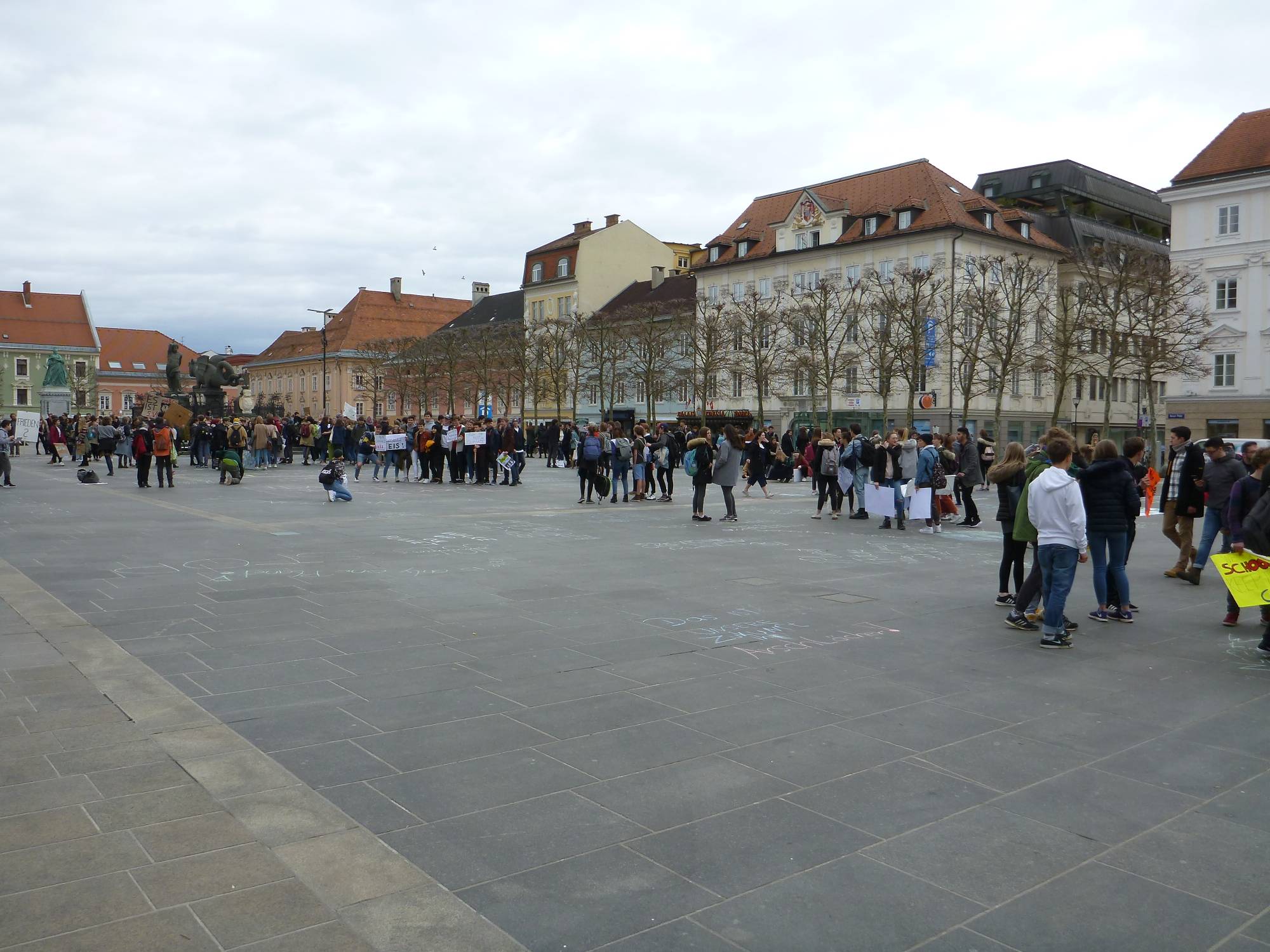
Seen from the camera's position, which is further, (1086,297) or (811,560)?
(1086,297)

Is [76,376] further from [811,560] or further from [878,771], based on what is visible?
[878,771]

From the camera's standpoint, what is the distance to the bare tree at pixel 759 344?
55531mm

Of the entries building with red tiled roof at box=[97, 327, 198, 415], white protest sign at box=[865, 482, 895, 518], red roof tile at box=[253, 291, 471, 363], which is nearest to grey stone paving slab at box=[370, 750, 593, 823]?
white protest sign at box=[865, 482, 895, 518]

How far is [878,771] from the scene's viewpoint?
16.7 ft

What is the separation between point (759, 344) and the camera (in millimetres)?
58031

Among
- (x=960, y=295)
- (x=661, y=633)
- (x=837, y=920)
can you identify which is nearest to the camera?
(x=837, y=920)

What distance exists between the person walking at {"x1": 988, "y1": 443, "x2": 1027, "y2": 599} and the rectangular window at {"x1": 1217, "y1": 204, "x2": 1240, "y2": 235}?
51342 millimetres

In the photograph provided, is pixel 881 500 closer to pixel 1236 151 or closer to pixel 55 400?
pixel 1236 151

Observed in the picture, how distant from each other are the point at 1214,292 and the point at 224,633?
5692cm

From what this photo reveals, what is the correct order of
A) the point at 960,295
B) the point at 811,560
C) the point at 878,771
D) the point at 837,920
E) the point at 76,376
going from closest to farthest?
the point at 837,920 → the point at 878,771 → the point at 811,560 → the point at 960,295 → the point at 76,376

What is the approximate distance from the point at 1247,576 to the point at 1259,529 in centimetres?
43

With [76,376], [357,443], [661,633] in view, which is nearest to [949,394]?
[357,443]

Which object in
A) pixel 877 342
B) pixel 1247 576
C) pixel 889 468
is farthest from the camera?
pixel 877 342

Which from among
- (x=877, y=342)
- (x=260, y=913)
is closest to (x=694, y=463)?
(x=260, y=913)
